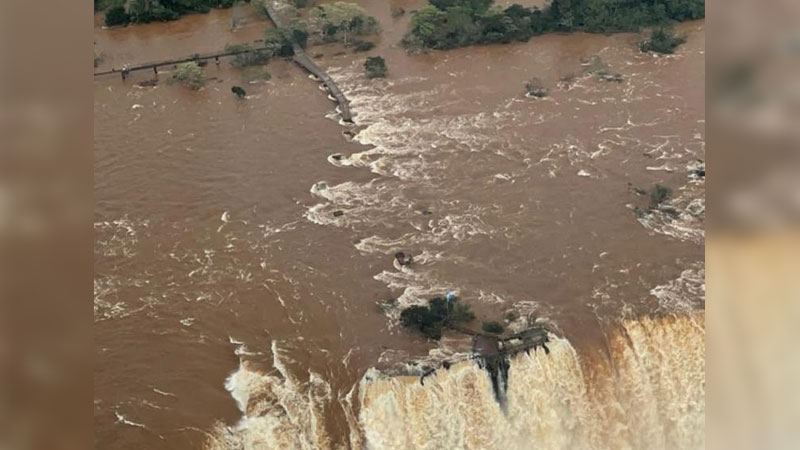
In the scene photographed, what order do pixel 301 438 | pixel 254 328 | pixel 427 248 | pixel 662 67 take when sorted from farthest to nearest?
1. pixel 662 67
2. pixel 427 248
3. pixel 254 328
4. pixel 301 438

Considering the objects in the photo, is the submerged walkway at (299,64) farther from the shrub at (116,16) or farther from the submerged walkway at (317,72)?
the shrub at (116,16)

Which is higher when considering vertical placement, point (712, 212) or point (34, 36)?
point (34, 36)

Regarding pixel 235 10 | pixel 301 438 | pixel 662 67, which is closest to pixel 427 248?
pixel 301 438

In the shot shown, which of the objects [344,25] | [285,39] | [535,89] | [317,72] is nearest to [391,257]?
[535,89]

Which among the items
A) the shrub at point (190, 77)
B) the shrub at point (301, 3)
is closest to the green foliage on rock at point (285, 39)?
the shrub at point (190, 77)

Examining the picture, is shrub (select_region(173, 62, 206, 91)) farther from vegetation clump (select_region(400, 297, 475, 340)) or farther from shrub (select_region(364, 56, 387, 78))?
vegetation clump (select_region(400, 297, 475, 340))

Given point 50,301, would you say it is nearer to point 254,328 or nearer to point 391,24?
point 254,328
